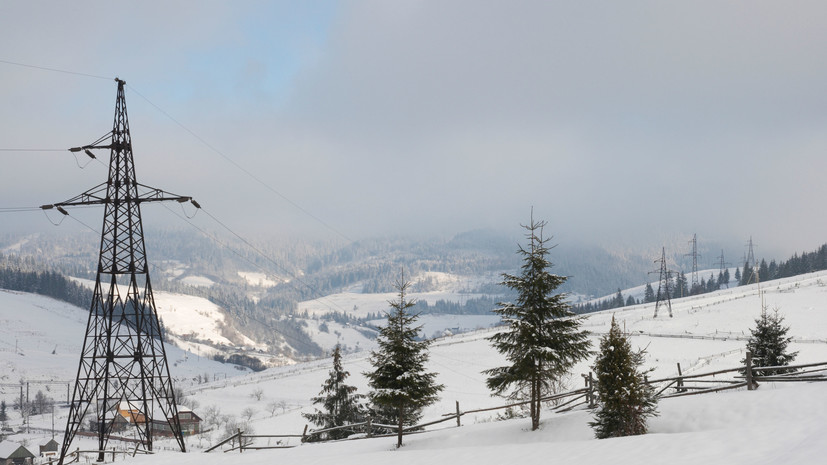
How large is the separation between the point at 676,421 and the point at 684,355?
143 feet

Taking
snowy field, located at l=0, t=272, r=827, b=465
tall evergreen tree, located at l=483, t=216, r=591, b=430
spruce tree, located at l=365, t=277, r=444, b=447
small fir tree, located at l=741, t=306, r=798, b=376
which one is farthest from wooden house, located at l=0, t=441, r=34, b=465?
small fir tree, located at l=741, t=306, r=798, b=376

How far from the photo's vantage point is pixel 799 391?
2172 cm

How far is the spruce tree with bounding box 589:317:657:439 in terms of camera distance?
20.6 meters

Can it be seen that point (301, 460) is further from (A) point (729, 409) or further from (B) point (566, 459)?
(A) point (729, 409)

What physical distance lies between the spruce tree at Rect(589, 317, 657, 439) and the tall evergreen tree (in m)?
3.71

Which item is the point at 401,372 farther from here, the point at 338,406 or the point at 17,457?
the point at 17,457

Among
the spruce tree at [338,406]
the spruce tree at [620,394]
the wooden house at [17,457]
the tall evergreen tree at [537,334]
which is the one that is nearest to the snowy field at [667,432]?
the spruce tree at [620,394]

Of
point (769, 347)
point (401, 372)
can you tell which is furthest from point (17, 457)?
point (769, 347)

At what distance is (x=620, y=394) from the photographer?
2069cm

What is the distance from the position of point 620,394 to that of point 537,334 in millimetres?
5416

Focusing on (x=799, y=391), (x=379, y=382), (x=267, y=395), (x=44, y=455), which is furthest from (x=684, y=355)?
(x=44, y=455)

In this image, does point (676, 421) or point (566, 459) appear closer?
point (566, 459)

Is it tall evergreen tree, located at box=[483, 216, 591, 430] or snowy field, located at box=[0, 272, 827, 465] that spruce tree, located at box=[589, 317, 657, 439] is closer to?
snowy field, located at box=[0, 272, 827, 465]

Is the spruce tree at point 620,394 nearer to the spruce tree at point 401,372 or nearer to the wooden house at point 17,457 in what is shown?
the spruce tree at point 401,372
